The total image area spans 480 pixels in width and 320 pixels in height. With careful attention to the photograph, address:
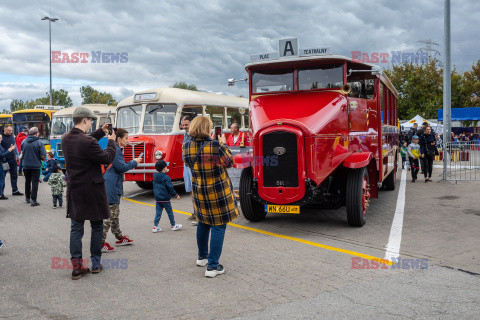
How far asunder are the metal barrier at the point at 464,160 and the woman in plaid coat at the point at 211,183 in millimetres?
11278

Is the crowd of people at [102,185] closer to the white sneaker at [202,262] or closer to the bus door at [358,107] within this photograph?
the white sneaker at [202,262]

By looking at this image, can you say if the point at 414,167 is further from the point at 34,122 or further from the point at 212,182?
the point at 34,122

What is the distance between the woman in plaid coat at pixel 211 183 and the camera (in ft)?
17.0

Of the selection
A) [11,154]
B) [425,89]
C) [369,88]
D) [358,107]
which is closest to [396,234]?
[358,107]

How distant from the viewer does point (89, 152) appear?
203 inches

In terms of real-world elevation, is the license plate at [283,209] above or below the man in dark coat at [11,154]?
below

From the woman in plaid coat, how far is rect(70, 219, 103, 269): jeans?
1.24m

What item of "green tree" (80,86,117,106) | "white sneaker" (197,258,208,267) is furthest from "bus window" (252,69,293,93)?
"green tree" (80,86,117,106)

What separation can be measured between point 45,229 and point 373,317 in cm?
615

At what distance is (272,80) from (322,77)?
3.02 feet

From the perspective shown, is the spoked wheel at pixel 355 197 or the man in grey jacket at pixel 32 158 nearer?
the spoked wheel at pixel 355 197

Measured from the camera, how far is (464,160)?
49.9 ft

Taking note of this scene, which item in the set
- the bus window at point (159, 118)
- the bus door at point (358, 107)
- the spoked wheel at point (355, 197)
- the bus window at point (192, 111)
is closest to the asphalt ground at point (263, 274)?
the spoked wheel at point (355, 197)

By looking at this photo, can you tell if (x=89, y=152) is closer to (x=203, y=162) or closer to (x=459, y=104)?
(x=203, y=162)
